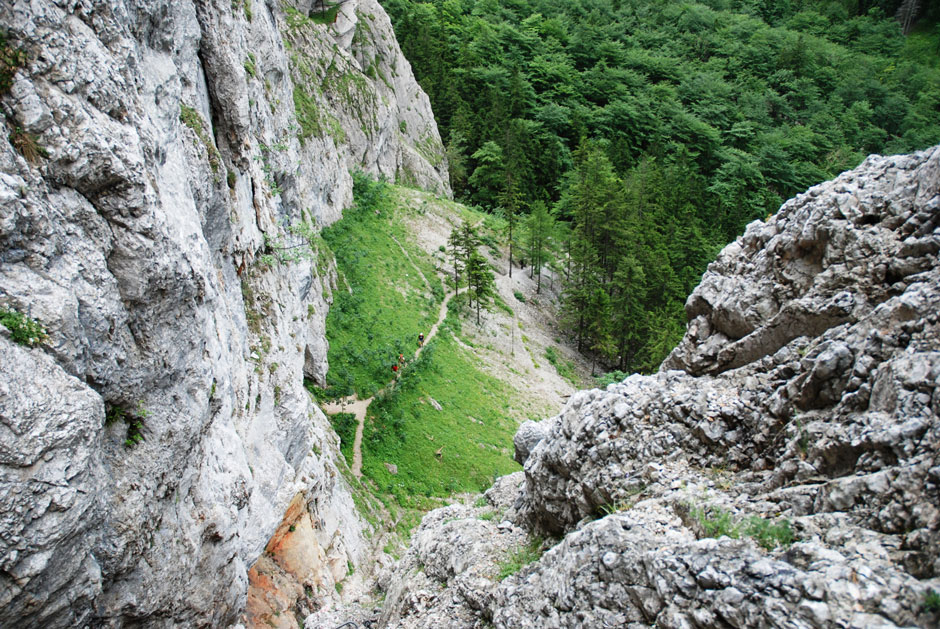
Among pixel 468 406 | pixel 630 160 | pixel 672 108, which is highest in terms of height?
pixel 672 108

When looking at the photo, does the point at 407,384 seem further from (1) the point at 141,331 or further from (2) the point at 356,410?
(1) the point at 141,331

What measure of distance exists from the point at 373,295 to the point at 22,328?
109 ft

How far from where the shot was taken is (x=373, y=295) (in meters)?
41.3

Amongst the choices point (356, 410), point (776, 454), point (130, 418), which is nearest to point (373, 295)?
point (356, 410)

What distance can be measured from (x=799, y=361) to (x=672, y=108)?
8243 cm

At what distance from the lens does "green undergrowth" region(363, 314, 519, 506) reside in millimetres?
30578

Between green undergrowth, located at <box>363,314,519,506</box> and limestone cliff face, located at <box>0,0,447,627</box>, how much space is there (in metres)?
9.57

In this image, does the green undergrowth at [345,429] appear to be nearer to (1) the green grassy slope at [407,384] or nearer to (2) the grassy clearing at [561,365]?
(1) the green grassy slope at [407,384]

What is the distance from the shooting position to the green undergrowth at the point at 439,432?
100 feet

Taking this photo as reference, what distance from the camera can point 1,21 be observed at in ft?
28.1

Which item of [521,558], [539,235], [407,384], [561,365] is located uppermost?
[539,235]

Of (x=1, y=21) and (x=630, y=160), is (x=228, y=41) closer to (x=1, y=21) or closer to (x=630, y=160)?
(x=1, y=21)

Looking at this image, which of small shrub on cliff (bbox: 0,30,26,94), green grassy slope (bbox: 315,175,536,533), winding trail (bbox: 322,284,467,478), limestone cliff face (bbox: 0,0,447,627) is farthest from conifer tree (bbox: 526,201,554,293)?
small shrub on cliff (bbox: 0,30,26,94)

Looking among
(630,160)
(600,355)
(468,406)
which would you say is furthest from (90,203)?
(630,160)
